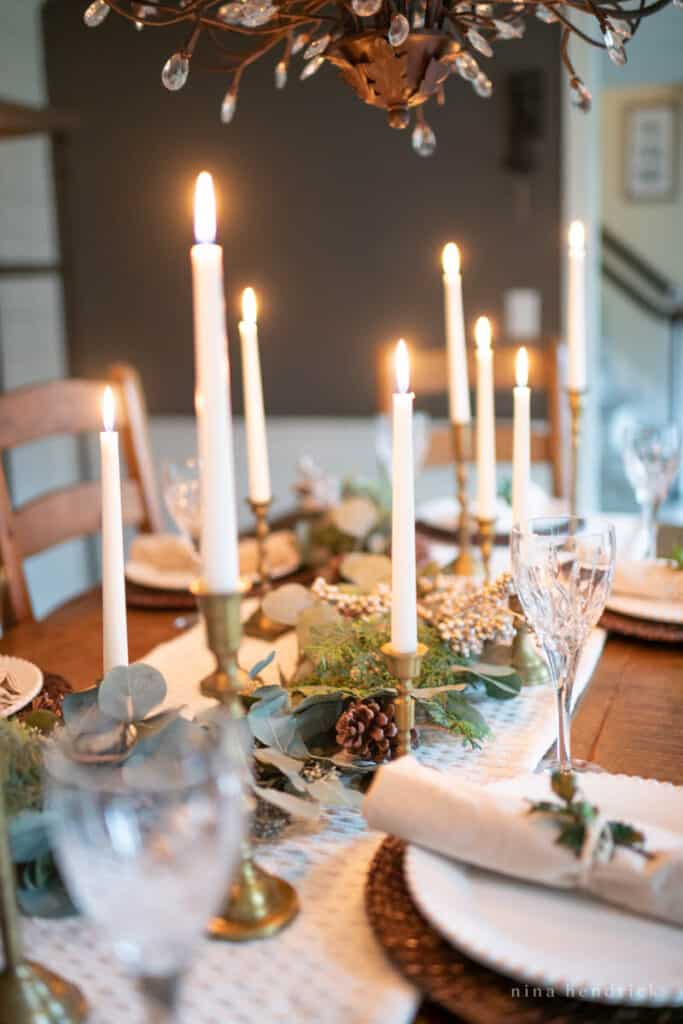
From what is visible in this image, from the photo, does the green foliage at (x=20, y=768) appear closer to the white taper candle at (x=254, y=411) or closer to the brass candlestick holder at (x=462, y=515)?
the white taper candle at (x=254, y=411)

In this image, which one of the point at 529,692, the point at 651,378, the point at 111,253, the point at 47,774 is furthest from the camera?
the point at 651,378

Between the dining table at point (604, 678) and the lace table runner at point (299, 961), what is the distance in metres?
0.05

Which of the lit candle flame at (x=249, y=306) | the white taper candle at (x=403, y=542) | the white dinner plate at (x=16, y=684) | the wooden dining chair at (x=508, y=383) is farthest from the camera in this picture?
the wooden dining chair at (x=508, y=383)

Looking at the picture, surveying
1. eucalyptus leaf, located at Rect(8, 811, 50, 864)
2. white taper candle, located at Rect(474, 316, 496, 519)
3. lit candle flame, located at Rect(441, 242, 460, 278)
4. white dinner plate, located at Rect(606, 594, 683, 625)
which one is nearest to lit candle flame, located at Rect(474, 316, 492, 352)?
white taper candle, located at Rect(474, 316, 496, 519)

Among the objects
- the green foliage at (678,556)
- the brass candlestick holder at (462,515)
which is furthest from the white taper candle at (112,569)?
the green foliage at (678,556)

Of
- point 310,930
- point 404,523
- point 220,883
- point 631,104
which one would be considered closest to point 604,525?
point 404,523

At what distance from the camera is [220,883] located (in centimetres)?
52

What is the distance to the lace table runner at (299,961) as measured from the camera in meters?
0.62

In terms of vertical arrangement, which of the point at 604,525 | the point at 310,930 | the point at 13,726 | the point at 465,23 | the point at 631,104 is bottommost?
the point at 310,930

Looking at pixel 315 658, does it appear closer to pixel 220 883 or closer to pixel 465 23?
pixel 220 883

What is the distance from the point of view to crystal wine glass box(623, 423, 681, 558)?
5.12 feet

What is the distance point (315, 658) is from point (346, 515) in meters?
0.59

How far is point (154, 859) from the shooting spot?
0.52m

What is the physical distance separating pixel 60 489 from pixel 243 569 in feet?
1.73
